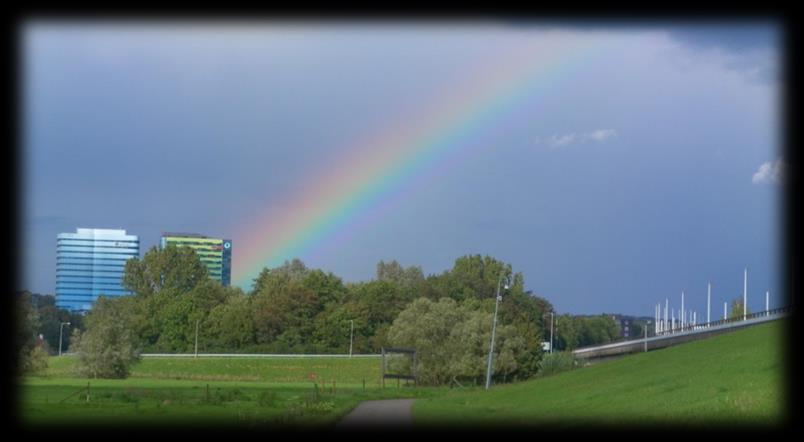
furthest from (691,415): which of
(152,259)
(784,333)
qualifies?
(152,259)

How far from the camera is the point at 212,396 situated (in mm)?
49562

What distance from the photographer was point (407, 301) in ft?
376

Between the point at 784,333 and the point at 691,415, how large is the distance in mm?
20204

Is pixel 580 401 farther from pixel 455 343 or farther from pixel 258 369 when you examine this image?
pixel 258 369

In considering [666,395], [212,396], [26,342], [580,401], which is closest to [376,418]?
[666,395]

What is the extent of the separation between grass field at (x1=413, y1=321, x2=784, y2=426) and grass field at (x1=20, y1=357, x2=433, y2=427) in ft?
16.8

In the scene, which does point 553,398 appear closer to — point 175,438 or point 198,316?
point 175,438

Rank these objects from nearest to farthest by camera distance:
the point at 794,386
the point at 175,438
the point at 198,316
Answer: the point at 175,438, the point at 794,386, the point at 198,316

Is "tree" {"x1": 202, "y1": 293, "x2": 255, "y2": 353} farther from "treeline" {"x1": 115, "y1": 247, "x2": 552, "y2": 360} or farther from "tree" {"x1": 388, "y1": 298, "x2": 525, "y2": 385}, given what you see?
"tree" {"x1": 388, "y1": 298, "x2": 525, "y2": 385}

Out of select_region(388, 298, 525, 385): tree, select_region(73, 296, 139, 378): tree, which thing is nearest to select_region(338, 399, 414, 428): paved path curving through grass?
select_region(388, 298, 525, 385): tree

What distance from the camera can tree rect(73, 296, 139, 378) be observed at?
82688mm

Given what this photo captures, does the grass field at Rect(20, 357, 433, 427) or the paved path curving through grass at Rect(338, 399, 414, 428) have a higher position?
the paved path curving through grass at Rect(338, 399, 414, 428)

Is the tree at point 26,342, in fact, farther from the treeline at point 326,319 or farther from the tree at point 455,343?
the tree at point 455,343

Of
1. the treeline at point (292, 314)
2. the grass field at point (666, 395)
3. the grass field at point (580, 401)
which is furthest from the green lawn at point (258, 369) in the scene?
the grass field at point (666, 395)
